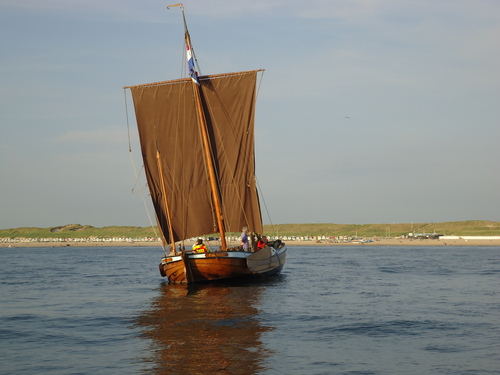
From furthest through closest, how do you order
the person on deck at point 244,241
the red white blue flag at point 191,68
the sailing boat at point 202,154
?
1. the red white blue flag at point 191,68
2. the sailing boat at point 202,154
3. the person on deck at point 244,241

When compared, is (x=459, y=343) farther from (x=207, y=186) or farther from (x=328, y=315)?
(x=207, y=186)

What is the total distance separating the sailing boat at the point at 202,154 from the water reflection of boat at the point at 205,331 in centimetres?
686

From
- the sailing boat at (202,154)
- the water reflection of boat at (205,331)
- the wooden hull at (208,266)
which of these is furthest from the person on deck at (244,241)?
the water reflection of boat at (205,331)

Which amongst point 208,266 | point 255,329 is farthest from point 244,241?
point 255,329

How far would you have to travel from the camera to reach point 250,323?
23.8 m

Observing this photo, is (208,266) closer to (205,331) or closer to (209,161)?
(209,161)

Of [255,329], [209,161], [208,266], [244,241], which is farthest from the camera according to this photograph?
[209,161]

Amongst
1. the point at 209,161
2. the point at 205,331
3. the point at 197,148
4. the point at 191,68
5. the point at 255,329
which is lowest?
the point at 255,329

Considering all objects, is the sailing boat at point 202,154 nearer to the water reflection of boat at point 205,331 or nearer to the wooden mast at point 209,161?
the wooden mast at point 209,161

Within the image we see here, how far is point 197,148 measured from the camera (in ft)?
136

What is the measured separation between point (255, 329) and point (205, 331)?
1677 mm

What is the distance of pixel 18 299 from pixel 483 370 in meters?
25.0

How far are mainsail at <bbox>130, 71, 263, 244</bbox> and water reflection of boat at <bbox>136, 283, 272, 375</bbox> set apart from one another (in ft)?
23.3

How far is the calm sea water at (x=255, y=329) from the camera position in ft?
55.7
